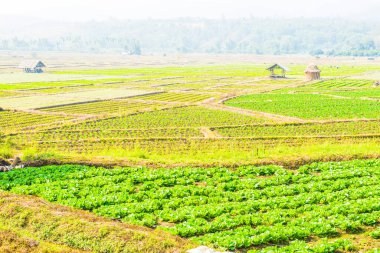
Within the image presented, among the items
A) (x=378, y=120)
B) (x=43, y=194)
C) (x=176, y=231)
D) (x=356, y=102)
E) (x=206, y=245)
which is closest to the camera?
(x=206, y=245)

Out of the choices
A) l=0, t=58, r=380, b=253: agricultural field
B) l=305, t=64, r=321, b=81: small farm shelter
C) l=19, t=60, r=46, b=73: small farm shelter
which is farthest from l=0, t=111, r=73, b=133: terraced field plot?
l=19, t=60, r=46, b=73: small farm shelter

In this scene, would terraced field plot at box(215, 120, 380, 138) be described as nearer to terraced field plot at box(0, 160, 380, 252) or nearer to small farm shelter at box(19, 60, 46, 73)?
terraced field plot at box(0, 160, 380, 252)

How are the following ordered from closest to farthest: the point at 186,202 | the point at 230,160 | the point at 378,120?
the point at 186,202 < the point at 230,160 < the point at 378,120

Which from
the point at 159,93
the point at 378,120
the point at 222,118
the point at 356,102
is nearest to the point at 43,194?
the point at 222,118

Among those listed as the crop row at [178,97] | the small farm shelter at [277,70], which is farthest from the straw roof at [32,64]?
the crop row at [178,97]

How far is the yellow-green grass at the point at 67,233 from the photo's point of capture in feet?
53.3

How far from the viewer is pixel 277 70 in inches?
5069

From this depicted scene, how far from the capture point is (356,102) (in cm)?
6844

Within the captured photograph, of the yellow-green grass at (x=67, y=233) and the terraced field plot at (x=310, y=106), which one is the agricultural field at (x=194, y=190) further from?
the terraced field plot at (x=310, y=106)

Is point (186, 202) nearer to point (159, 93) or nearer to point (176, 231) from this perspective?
point (176, 231)

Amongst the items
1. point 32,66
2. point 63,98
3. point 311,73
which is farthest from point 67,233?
point 32,66

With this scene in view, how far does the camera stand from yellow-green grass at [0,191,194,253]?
53.3 ft

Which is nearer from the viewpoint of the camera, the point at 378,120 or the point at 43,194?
the point at 43,194

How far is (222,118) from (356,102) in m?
24.0
